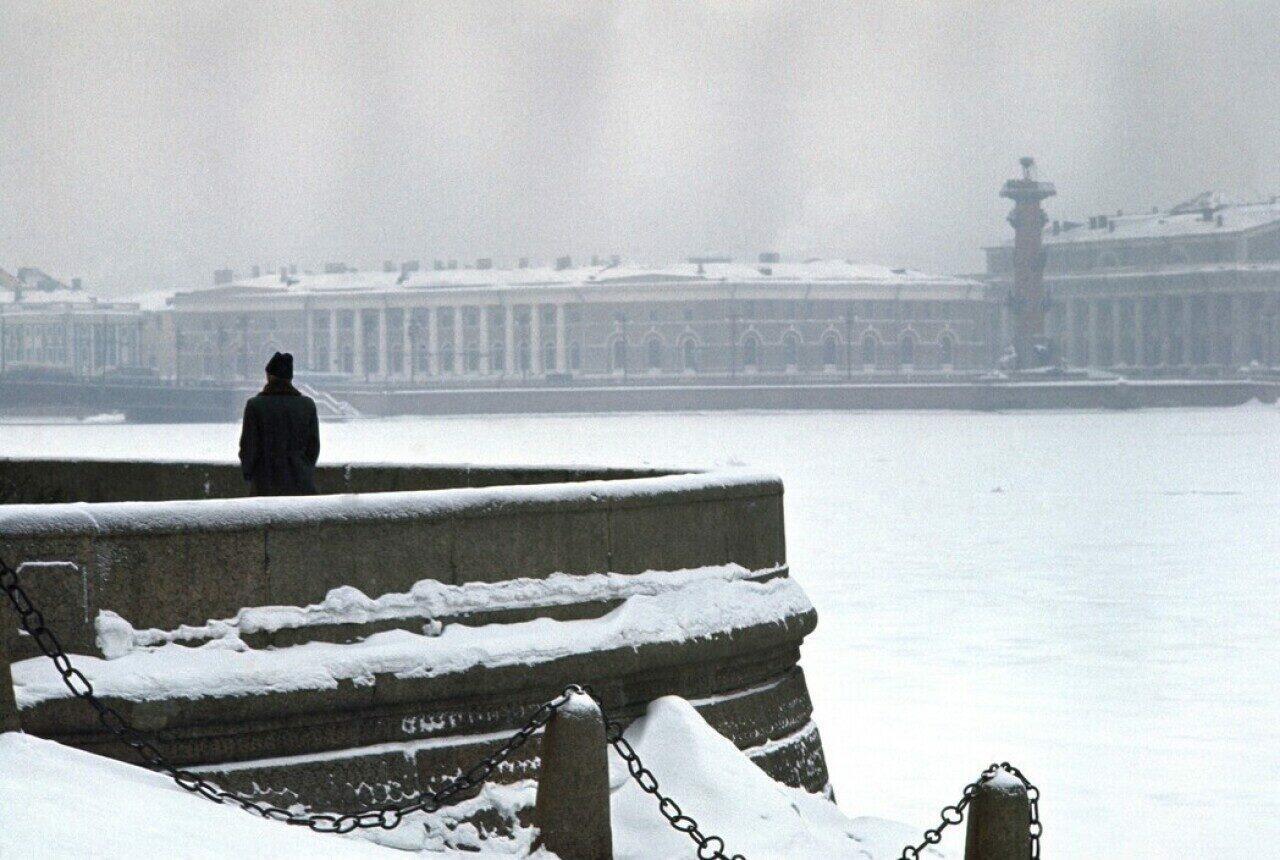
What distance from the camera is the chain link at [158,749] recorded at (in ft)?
15.2

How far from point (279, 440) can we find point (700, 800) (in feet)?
7.49

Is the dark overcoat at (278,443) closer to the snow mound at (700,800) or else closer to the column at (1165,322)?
the snow mound at (700,800)

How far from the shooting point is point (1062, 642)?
1312cm

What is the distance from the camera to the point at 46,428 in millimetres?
72250

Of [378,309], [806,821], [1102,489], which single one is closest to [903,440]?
[1102,489]

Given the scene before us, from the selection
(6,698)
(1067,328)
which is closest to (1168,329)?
(1067,328)

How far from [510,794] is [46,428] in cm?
6954

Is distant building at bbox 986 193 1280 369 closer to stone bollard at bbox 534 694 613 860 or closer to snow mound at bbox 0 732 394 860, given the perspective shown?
stone bollard at bbox 534 694 613 860

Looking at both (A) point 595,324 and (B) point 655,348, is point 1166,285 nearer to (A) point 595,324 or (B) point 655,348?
(B) point 655,348

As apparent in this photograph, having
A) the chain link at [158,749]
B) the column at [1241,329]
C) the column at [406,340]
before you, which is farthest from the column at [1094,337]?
the chain link at [158,749]

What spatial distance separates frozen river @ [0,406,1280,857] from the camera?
8789mm

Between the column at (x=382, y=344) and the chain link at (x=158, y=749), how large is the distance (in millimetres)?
98558

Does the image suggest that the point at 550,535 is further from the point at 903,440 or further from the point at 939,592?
the point at 903,440

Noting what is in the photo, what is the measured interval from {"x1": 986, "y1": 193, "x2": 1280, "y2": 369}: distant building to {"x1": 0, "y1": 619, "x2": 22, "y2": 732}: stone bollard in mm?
93908
